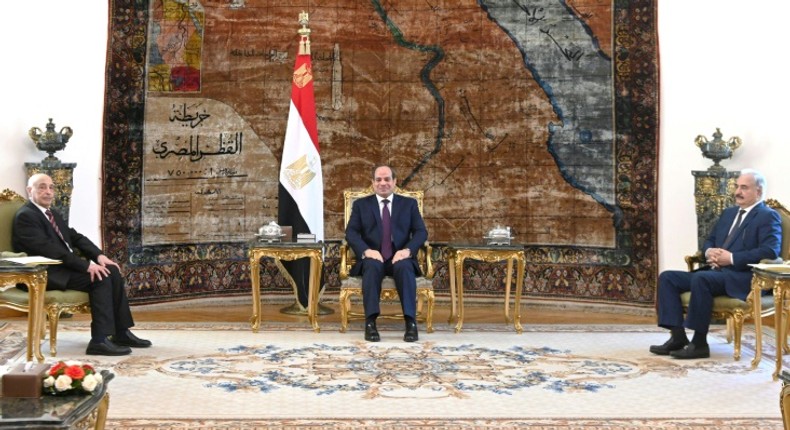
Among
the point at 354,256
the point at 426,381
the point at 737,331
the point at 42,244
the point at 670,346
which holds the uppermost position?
the point at 42,244

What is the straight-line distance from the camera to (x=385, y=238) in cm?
947

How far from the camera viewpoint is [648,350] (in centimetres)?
841

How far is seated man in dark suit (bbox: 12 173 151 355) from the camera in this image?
798cm

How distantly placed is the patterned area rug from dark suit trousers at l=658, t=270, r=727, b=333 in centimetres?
31

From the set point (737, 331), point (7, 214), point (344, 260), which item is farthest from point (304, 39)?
point (737, 331)

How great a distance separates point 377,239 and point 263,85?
8.41ft

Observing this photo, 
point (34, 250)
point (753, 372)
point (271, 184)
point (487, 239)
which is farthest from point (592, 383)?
point (271, 184)

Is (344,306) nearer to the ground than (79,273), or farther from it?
nearer to the ground

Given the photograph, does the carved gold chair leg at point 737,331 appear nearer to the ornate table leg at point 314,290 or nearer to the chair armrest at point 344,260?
the chair armrest at point 344,260

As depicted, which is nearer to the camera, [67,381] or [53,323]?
[67,381]

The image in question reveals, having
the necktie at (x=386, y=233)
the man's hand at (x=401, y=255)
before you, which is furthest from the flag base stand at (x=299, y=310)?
the man's hand at (x=401, y=255)

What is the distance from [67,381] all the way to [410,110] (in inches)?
279

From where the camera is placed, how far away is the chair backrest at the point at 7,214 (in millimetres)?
8180

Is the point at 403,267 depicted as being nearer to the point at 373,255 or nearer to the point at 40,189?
the point at 373,255
